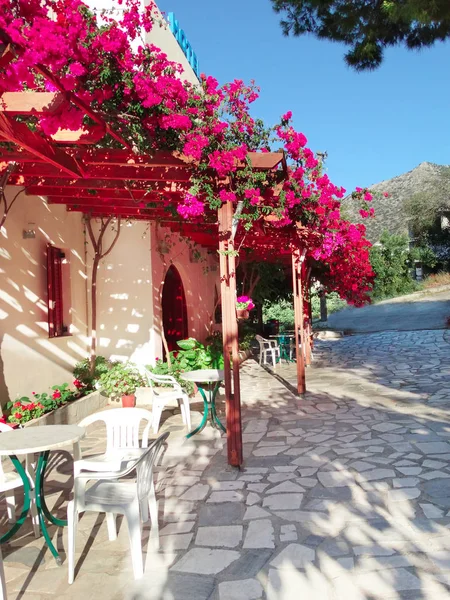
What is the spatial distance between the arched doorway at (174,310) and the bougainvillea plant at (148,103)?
504 centimetres

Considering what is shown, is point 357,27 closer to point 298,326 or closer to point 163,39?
point 163,39

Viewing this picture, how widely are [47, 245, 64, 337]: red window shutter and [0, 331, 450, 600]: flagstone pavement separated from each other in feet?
5.28

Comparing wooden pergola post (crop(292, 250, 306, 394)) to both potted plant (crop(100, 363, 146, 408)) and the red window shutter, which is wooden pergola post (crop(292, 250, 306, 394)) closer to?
potted plant (crop(100, 363, 146, 408))

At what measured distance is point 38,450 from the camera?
3045 mm

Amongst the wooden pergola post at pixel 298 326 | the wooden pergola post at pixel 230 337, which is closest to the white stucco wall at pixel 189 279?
the wooden pergola post at pixel 298 326

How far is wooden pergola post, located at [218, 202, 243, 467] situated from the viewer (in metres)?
4.74

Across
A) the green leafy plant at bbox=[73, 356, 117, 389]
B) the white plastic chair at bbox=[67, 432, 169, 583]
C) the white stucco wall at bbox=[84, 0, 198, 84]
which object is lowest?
the white plastic chair at bbox=[67, 432, 169, 583]

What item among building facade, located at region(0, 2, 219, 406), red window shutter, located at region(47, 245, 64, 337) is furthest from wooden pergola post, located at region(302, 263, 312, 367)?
red window shutter, located at region(47, 245, 64, 337)

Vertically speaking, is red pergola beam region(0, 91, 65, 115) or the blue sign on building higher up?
the blue sign on building

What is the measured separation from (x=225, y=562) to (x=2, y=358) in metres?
3.84

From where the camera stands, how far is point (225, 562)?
300 cm

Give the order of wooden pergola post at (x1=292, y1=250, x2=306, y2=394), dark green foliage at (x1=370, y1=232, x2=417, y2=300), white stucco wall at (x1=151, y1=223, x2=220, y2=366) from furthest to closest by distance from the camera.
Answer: dark green foliage at (x1=370, y1=232, x2=417, y2=300)
white stucco wall at (x1=151, y1=223, x2=220, y2=366)
wooden pergola post at (x1=292, y1=250, x2=306, y2=394)

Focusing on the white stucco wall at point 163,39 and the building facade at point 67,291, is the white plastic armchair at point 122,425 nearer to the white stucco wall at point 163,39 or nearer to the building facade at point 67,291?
the building facade at point 67,291

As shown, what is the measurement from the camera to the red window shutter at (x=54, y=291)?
265 inches
